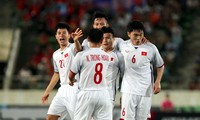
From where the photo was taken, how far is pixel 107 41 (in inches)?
573

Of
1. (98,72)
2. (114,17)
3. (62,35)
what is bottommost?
(98,72)

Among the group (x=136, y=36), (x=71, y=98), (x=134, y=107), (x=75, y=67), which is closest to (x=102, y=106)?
(x=75, y=67)

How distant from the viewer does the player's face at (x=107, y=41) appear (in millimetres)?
14423

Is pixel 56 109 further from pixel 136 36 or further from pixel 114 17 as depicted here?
pixel 114 17

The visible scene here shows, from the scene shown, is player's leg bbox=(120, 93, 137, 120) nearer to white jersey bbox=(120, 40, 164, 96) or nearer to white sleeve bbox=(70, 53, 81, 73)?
white jersey bbox=(120, 40, 164, 96)

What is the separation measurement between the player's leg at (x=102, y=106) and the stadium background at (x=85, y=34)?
9347mm

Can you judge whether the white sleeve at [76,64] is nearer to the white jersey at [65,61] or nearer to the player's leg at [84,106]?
the player's leg at [84,106]

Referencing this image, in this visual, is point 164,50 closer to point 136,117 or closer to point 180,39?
point 180,39

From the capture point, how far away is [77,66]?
13562 mm

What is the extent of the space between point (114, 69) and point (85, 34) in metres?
12.1

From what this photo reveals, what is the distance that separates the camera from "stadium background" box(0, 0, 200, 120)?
2416 centimetres

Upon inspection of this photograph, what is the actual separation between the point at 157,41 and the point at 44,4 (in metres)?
5.01

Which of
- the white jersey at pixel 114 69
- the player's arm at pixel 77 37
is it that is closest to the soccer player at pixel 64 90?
the white jersey at pixel 114 69

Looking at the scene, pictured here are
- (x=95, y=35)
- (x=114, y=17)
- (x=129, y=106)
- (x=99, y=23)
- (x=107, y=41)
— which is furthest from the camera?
(x=114, y=17)
